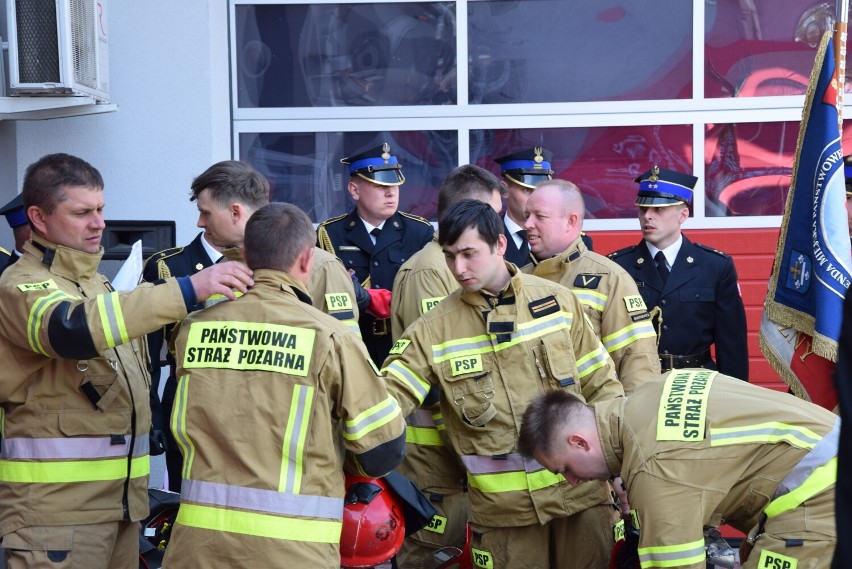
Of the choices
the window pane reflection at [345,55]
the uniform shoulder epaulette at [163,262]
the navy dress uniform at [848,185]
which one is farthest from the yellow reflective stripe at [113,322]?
the window pane reflection at [345,55]

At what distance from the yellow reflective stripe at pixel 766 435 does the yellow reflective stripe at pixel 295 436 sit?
4.19 feet

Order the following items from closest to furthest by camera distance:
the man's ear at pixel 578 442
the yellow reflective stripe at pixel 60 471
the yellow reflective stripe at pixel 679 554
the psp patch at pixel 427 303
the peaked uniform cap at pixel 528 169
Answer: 1. the yellow reflective stripe at pixel 679 554
2. the man's ear at pixel 578 442
3. the yellow reflective stripe at pixel 60 471
4. the psp patch at pixel 427 303
5. the peaked uniform cap at pixel 528 169

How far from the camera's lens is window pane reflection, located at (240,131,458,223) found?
8.20 meters

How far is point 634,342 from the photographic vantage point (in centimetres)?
501

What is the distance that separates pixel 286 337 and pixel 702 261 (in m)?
3.38

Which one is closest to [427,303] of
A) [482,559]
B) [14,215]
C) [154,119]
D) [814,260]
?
[482,559]

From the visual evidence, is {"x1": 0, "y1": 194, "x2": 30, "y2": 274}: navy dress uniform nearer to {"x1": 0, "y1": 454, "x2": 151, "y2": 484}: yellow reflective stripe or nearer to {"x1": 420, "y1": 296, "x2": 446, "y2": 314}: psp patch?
{"x1": 0, "y1": 454, "x2": 151, "y2": 484}: yellow reflective stripe

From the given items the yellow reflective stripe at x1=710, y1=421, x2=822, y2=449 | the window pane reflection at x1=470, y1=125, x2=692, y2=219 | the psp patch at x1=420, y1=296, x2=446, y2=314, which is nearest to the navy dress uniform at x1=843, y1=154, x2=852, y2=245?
the window pane reflection at x1=470, y1=125, x2=692, y2=219

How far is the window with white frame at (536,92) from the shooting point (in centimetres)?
801

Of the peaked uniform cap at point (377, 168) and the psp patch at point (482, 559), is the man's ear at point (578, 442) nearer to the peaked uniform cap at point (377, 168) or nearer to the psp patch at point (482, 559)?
the psp patch at point (482, 559)

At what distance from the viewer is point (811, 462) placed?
11.2 ft

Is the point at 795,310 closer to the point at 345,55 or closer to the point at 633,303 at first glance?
the point at 633,303

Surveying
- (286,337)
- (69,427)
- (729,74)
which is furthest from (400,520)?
(729,74)

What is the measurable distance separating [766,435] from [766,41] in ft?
17.1
